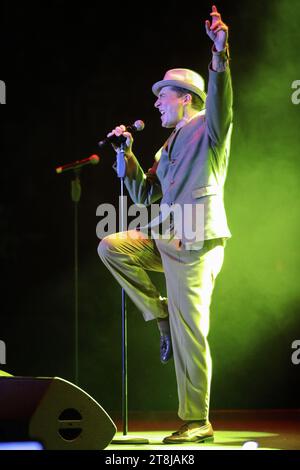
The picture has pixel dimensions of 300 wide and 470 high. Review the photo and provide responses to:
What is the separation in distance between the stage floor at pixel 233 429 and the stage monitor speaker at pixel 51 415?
0.16m

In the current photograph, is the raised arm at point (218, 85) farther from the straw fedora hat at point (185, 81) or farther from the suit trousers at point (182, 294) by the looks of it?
the suit trousers at point (182, 294)

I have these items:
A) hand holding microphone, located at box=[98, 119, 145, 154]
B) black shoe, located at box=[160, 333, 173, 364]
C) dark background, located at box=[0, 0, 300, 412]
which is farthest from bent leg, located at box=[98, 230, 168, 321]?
dark background, located at box=[0, 0, 300, 412]

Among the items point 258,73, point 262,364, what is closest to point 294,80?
point 258,73

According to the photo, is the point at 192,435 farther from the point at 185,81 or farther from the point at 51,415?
the point at 185,81

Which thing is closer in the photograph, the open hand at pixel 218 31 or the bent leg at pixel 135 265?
the open hand at pixel 218 31

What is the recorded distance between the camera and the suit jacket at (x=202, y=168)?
306 centimetres

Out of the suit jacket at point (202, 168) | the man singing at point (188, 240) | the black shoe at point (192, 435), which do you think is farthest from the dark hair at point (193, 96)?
the black shoe at point (192, 435)

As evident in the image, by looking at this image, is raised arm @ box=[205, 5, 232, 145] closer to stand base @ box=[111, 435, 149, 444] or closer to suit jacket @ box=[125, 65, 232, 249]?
suit jacket @ box=[125, 65, 232, 249]

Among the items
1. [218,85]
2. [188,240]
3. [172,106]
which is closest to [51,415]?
[188,240]

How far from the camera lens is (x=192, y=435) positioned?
9.84 ft

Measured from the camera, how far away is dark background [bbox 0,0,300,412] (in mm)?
4527

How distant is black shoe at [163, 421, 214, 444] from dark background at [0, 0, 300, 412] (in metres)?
1.50

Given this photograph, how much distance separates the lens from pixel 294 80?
4.51m

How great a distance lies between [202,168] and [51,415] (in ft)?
4.30
